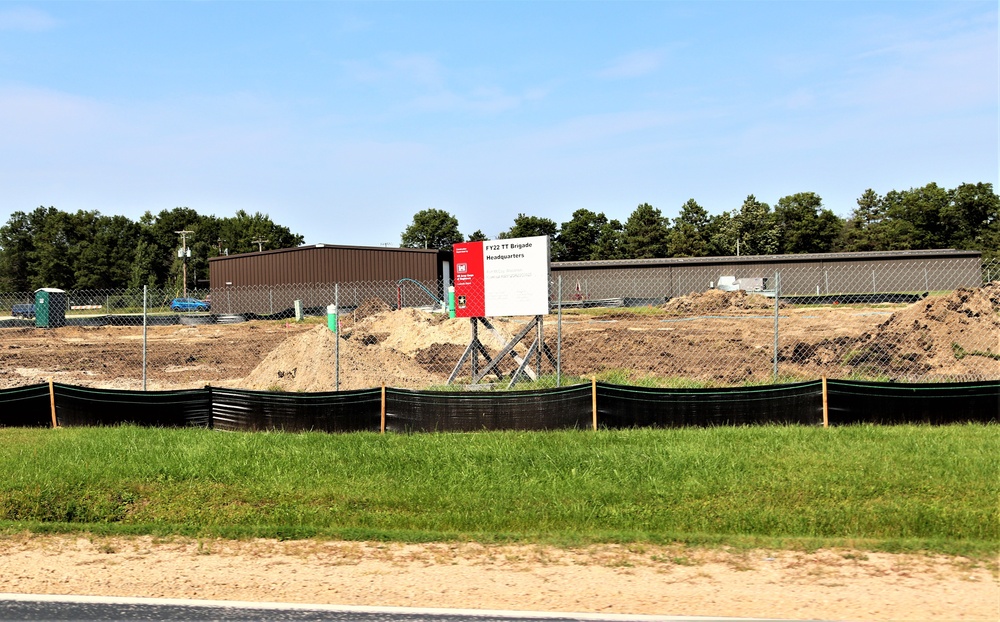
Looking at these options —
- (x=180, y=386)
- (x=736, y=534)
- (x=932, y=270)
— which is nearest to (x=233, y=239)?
(x=932, y=270)

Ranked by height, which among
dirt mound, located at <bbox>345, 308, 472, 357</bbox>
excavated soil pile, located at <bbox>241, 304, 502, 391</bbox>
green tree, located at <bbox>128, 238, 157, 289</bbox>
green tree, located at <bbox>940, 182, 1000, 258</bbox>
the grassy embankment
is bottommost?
the grassy embankment

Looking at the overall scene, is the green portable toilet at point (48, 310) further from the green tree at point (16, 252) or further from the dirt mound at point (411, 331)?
the green tree at point (16, 252)

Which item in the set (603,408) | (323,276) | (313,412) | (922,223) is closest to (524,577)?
(603,408)

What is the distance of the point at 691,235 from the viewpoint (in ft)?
301

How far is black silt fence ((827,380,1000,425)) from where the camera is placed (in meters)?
11.1

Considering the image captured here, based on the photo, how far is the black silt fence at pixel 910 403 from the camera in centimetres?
1109

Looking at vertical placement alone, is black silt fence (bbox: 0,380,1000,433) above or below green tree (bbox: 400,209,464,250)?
below

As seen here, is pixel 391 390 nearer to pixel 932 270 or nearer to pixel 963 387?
pixel 963 387

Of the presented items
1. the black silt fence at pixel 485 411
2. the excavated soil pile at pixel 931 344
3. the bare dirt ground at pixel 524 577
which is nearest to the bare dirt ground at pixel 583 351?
the excavated soil pile at pixel 931 344

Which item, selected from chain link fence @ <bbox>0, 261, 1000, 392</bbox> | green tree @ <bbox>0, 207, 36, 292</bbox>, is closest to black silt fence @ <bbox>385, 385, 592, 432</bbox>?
chain link fence @ <bbox>0, 261, 1000, 392</bbox>

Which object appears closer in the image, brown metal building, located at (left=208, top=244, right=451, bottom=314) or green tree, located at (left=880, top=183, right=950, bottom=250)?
brown metal building, located at (left=208, top=244, right=451, bottom=314)

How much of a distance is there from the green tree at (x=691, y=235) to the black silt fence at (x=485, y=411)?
8171cm

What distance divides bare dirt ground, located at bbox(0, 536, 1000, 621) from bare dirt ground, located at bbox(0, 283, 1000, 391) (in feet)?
26.2

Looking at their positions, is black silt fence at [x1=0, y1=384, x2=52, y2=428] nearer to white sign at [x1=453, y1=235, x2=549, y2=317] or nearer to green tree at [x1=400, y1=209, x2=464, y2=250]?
white sign at [x1=453, y1=235, x2=549, y2=317]
